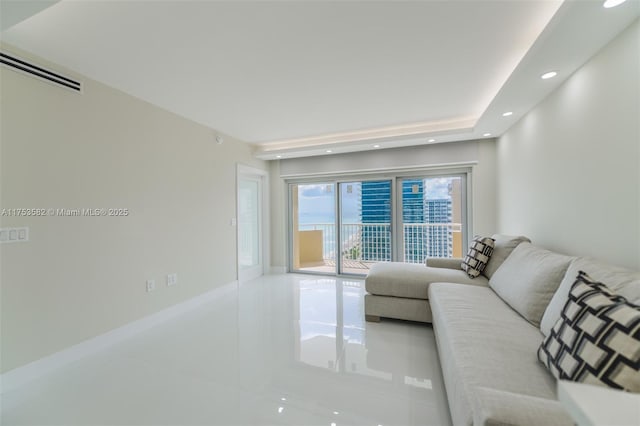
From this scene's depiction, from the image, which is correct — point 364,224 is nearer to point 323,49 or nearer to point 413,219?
point 413,219

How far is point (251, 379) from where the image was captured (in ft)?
6.16

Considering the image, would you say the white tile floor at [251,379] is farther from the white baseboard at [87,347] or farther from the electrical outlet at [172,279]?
the electrical outlet at [172,279]

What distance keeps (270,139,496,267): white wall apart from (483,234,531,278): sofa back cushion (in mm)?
1379

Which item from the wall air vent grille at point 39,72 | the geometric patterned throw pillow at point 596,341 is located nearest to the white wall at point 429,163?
the geometric patterned throw pillow at point 596,341

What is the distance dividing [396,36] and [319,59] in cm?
60

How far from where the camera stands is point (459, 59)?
2082 mm

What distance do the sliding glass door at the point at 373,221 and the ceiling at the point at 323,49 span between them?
1.48 m

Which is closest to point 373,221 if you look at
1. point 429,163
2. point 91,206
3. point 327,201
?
point 327,201

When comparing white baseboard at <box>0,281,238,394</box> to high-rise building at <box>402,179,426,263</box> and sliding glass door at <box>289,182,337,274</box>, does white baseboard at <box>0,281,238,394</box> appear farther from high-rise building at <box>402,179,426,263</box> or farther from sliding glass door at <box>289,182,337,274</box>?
high-rise building at <box>402,179,426,263</box>

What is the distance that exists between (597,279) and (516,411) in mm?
1007

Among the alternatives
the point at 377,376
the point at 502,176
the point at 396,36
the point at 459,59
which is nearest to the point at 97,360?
the point at 377,376

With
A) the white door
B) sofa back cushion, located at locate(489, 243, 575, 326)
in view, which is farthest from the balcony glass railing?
sofa back cushion, located at locate(489, 243, 575, 326)

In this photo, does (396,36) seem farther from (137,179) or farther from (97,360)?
(97,360)

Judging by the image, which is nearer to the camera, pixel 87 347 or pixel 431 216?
pixel 87 347
